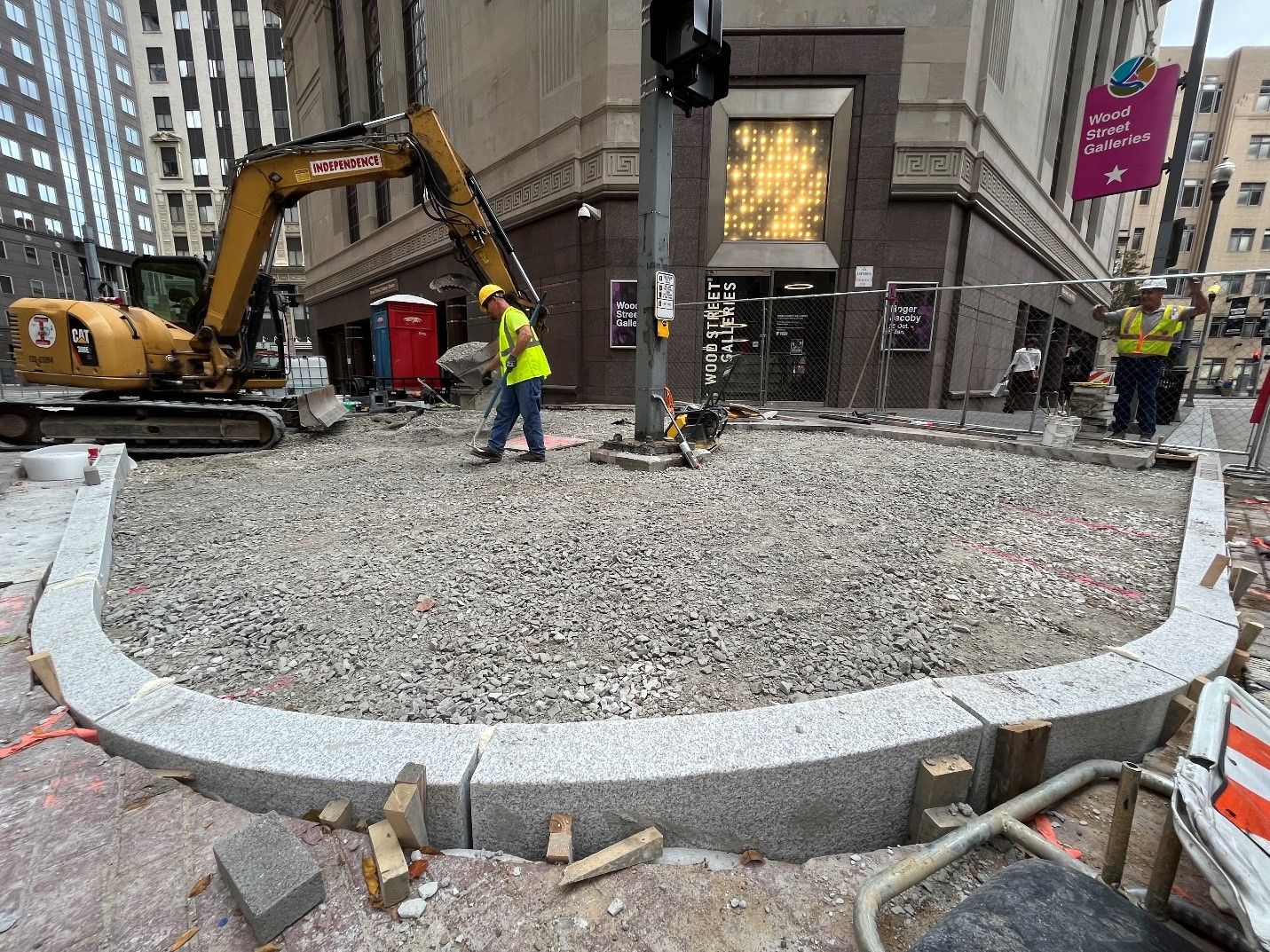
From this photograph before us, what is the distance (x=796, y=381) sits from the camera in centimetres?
1145

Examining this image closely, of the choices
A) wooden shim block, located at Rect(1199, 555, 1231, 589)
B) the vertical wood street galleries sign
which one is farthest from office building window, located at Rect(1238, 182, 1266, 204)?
wooden shim block, located at Rect(1199, 555, 1231, 589)

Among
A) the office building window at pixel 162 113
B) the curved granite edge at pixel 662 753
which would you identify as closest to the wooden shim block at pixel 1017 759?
the curved granite edge at pixel 662 753

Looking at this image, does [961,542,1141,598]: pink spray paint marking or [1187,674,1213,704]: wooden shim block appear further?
[961,542,1141,598]: pink spray paint marking

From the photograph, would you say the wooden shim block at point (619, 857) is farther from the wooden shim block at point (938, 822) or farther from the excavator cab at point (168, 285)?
the excavator cab at point (168, 285)

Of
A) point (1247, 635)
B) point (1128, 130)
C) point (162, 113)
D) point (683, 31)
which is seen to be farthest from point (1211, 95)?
point (162, 113)

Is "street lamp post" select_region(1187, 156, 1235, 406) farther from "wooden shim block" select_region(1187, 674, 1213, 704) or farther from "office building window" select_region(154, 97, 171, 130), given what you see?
"office building window" select_region(154, 97, 171, 130)

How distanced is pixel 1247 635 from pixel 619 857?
2.83 meters

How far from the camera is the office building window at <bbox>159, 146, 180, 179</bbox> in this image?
48.8m

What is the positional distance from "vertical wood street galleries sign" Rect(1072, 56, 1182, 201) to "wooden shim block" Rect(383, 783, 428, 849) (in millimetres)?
15367

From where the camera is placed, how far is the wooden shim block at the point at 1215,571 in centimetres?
273

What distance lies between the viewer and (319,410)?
28.7ft

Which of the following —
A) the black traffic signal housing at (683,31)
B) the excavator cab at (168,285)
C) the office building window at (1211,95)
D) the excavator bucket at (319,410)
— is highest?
the office building window at (1211,95)

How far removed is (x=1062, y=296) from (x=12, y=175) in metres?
70.2

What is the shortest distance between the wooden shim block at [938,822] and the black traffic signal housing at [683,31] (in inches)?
214
